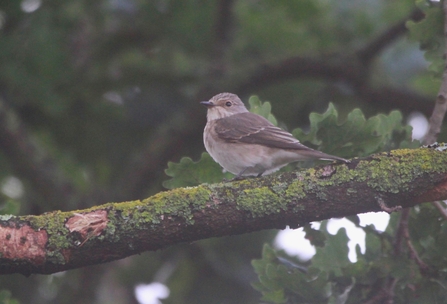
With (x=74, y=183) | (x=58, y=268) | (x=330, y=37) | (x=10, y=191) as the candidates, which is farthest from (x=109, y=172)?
(x=58, y=268)

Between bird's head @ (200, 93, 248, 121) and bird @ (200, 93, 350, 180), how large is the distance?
0.26m

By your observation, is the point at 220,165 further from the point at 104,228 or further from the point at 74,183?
the point at 74,183

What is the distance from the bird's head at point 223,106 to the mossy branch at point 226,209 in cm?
275

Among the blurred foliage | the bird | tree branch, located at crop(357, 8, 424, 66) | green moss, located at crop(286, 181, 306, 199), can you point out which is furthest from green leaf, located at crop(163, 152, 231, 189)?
tree branch, located at crop(357, 8, 424, 66)

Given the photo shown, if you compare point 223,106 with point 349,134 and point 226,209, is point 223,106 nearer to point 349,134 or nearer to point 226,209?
point 349,134

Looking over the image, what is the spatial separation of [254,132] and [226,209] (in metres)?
1.88

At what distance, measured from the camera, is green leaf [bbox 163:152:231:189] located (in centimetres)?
509

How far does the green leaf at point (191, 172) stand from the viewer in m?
5.09

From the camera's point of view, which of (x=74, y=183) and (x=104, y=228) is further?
(x=74, y=183)

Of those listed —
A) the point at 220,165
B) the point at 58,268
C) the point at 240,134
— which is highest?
the point at 240,134

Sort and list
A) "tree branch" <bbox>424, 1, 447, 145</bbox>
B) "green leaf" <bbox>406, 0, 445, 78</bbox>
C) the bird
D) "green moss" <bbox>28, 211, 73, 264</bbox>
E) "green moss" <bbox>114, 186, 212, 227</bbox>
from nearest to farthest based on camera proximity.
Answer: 1. "green moss" <bbox>28, 211, 73, 264</bbox>
2. "green moss" <bbox>114, 186, 212, 227</bbox>
3. "tree branch" <bbox>424, 1, 447, 145</bbox>
4. the bird
5. "green leaf" <bbox>406, 0, 445, 78</bbox>

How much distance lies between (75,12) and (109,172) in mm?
2124

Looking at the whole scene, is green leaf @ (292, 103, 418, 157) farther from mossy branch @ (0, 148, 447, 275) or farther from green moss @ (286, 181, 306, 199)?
green moss @ (286, 181, 306, 199)

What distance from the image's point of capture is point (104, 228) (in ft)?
13.1
